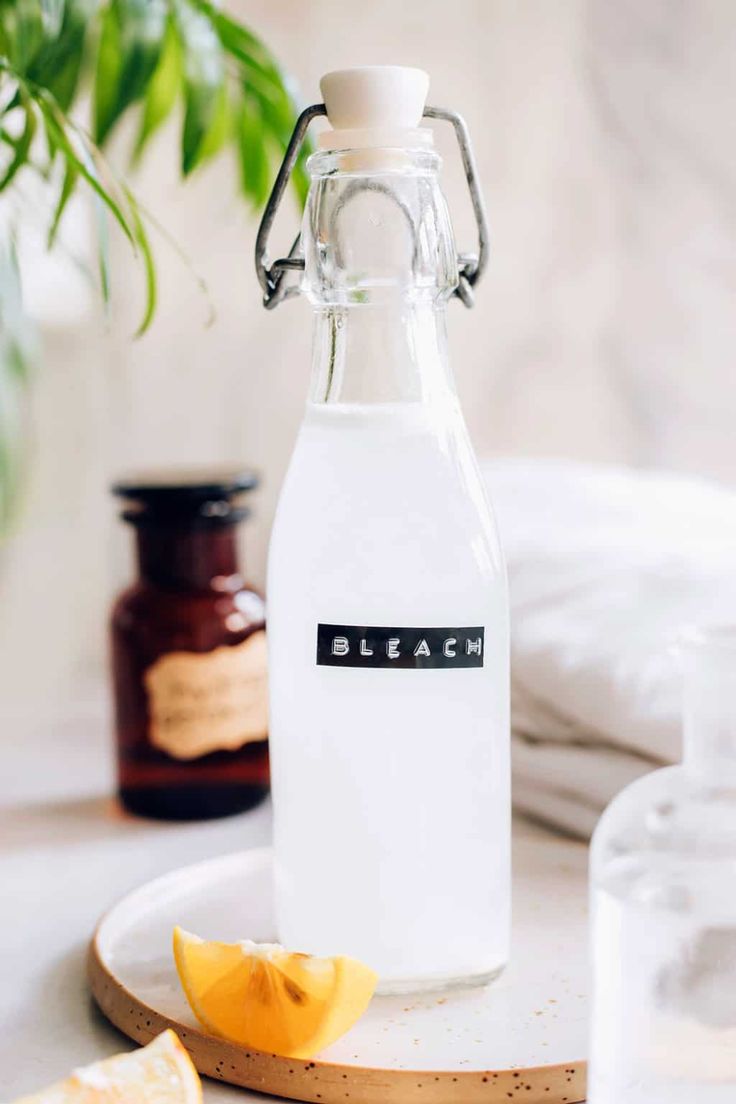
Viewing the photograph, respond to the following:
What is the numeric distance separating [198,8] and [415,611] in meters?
0.39

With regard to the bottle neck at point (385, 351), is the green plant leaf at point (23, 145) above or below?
above

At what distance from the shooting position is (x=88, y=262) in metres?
1.04

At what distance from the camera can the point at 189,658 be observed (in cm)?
71


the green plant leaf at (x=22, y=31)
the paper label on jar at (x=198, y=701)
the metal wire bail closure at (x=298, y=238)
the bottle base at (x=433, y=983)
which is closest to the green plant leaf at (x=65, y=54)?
the green plant leaf at (x=22, y=31)

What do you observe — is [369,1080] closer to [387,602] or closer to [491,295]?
[387,602]

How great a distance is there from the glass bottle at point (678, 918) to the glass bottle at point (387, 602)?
0.32 feet

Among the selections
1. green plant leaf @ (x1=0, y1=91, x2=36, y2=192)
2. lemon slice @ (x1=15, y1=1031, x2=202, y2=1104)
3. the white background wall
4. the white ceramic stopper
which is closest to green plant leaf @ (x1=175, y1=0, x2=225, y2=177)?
green plant leaf @ (x1=0, y1=91, x2=36, y2=192)

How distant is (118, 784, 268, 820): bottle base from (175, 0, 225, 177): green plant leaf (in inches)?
Result: 13.0

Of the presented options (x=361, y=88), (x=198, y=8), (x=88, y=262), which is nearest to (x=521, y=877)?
(x=361, y=88)

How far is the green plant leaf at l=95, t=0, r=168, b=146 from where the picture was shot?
0.66 meters

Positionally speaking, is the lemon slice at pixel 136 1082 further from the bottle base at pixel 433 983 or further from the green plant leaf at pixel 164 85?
the green plant leaf at pixel 164 85

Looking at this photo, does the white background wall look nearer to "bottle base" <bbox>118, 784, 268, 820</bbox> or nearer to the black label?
"bottle base" <bbox>118, 784, 268, 820</bbox>

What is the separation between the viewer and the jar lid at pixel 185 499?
710 millimetres

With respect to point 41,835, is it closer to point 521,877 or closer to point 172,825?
point 172,825
